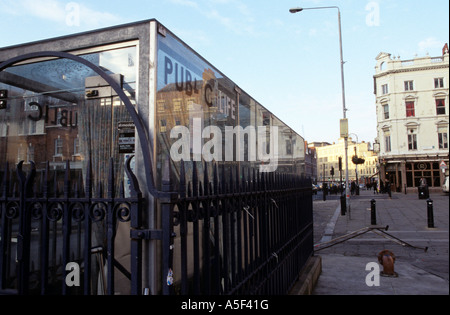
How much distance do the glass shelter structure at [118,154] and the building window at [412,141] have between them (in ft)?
3.73

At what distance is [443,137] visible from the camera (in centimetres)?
105

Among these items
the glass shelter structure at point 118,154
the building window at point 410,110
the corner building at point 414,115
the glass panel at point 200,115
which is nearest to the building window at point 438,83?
the corner building at point 414,115

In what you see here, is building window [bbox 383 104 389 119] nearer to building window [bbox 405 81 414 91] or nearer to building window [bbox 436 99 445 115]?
building window [bbox 405 81 414 91]

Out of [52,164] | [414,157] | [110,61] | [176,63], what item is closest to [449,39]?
[414,157]

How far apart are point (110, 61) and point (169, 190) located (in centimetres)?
98

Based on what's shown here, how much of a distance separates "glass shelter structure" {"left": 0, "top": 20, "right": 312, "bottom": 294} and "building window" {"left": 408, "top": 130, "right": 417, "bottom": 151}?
1.14 m

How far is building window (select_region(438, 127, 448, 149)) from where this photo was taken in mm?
1032

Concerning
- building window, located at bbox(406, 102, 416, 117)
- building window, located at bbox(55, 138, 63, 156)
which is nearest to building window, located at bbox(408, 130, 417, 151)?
building window, located at bbox(406, 102, 416, 117)

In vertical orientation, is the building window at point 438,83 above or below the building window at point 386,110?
below

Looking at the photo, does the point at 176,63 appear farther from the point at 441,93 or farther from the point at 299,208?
the point at 299,208

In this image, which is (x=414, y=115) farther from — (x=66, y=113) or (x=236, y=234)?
(x=66, y=113)

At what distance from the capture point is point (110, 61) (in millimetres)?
2145

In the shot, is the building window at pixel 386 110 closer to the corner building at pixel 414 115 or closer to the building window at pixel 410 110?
the corner building at pixel 414 115

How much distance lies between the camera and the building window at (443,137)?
→ 103 centimetres
